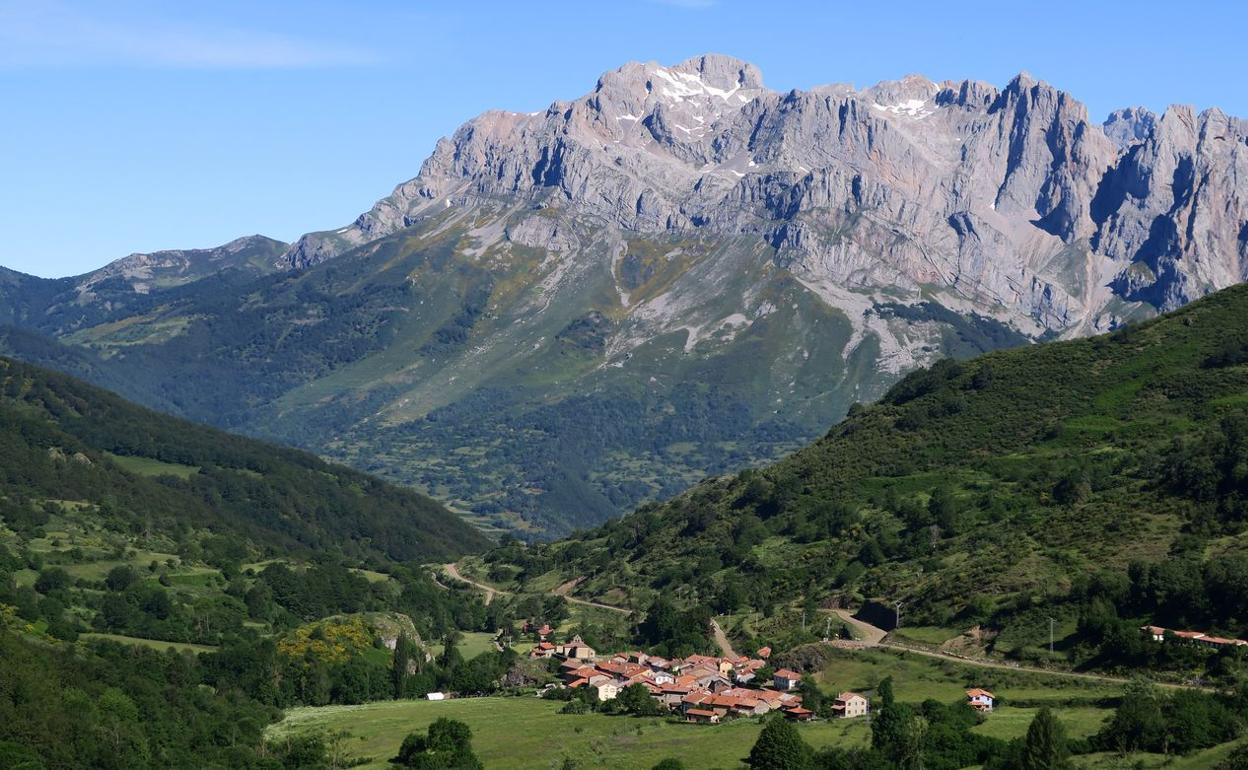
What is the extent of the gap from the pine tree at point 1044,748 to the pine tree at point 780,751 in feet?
47.5

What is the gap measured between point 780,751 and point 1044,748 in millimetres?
17235

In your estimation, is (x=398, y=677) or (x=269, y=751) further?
(x=398, y=677)

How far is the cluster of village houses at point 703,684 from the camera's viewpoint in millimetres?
126062

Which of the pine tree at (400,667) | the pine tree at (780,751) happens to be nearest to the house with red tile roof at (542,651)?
the pine tree at (400,667)

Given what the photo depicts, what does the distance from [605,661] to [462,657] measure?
26.7 meters

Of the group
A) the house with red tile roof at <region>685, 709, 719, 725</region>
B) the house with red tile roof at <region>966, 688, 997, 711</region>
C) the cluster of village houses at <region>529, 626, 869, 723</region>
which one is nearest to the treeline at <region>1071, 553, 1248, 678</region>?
the house with red tile roof at <region>966, 688, 997, 711</region>

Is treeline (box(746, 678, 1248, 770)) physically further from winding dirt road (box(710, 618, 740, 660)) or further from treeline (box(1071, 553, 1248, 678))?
winding dirt road (box(710, 618, 740, 660))

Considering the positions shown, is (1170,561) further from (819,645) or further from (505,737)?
(505,737)

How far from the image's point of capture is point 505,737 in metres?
124

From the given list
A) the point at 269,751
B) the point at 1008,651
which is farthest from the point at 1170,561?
the point at 269,751

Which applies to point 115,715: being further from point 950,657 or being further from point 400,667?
point 950,657

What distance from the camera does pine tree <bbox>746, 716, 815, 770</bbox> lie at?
4082 inches

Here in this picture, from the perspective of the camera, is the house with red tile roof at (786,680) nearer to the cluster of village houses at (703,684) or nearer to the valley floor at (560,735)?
A: the cluster of village houses at (703,684)

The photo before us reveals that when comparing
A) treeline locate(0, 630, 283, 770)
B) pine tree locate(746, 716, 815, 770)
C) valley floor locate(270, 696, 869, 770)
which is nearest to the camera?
pine tree locate(746, 716, 815, 770)
